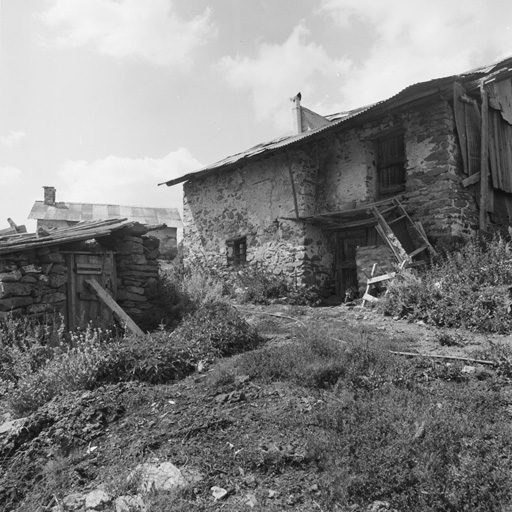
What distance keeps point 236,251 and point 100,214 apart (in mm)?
17153

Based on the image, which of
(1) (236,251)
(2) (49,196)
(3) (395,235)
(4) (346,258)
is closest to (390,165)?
(3) (395,235)

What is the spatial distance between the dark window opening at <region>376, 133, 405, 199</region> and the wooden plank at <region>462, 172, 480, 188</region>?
1.32 metres

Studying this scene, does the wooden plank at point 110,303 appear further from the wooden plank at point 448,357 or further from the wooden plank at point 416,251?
the wooden plank at point 416,251

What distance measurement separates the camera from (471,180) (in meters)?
9.50

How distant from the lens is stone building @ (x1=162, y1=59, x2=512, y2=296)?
932 cm

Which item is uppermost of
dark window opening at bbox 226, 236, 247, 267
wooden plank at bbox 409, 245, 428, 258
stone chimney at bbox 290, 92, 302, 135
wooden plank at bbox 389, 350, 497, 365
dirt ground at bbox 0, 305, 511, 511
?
stone chimney at bbox 290, 92, 302, 135

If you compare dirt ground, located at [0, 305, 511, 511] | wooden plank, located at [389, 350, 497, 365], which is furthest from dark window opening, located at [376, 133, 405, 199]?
dirt ground, located at [0, 305, 511, 511]

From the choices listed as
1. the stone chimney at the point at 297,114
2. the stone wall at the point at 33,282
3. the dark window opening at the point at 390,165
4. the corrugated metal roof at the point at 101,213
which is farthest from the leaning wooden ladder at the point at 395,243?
the corrugated metal roof at the point at 101,213

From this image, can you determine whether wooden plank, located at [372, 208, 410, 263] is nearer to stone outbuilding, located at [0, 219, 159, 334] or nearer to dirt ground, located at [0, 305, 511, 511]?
dirt ground, located at [0, 305, 511, 511]

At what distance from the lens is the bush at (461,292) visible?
658cm

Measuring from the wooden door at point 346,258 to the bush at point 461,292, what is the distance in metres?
2.64

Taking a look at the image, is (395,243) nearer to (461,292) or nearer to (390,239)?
(390,239)

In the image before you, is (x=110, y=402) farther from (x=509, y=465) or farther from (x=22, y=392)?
(x=509, y=465)

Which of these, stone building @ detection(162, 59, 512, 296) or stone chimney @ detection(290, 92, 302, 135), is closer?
stone building @ detection(162, 59, 512, 296)
